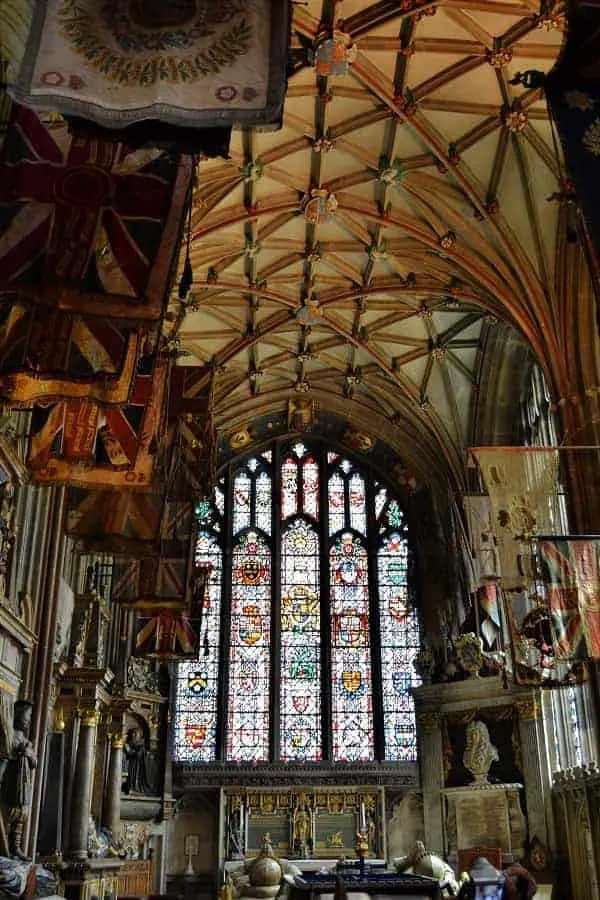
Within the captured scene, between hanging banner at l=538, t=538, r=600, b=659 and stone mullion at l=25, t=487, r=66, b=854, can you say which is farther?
stone mullion at l=25, t=487, r=66, b=854

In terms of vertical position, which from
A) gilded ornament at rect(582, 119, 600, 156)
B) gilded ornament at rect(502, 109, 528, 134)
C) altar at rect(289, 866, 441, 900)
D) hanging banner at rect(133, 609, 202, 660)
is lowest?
altar at rect(289, 866, 441, 900)

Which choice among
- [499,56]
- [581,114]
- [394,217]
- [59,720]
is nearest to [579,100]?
[581,114]

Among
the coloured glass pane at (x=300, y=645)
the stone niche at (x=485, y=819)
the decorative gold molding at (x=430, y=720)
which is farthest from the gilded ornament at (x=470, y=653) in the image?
the coloured glass pane at (x=300, y=645)

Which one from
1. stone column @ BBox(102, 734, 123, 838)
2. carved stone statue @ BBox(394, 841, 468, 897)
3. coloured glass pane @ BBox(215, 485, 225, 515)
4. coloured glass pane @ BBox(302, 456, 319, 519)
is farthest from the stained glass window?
carved stone statue @ BBox(394, 841, 468, 897)

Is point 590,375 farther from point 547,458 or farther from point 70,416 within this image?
point 70,416

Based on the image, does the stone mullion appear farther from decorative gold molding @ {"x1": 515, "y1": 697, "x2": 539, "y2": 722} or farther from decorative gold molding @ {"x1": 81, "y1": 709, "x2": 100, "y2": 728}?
decorative gold molding @ {"x1": 515, "y1": 697, "x2": 539, "y2": 722}

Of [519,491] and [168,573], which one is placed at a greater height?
[519,491]

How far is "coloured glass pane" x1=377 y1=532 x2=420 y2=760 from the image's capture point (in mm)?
23689

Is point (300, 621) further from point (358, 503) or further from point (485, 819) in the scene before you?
point (485, 819)

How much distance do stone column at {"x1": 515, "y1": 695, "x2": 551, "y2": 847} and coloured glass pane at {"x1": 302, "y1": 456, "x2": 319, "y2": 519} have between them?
8.46 metres

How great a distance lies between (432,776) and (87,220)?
58.8 ft

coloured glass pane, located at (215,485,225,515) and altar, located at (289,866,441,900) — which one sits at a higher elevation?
coloured glass pane, located at (215,485,225,515)

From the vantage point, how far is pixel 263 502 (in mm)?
26594

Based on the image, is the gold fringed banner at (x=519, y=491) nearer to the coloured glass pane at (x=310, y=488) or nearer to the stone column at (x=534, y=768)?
the stone column at (x=534, y=768)
